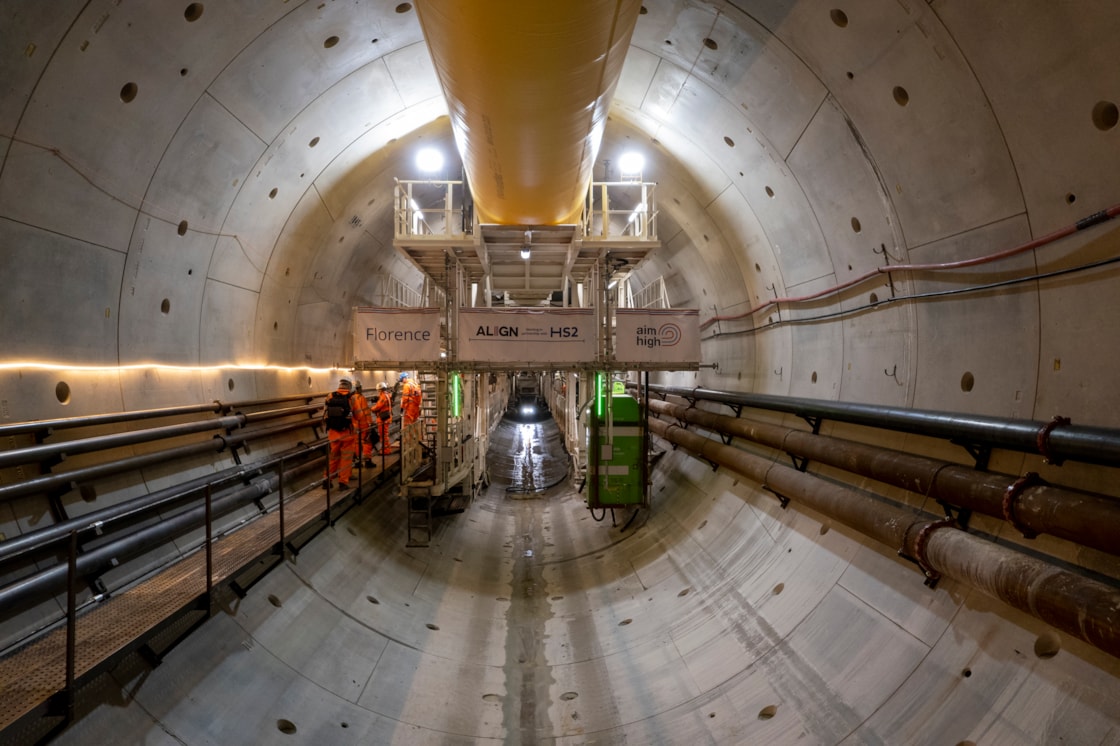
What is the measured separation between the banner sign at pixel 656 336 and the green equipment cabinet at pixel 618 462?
134 centimetres

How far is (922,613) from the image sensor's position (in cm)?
407

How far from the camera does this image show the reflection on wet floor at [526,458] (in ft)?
50.8

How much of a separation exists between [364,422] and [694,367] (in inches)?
213

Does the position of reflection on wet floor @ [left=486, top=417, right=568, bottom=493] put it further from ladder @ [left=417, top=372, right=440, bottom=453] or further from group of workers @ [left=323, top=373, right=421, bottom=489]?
group of workers @ [left=323, top=373, right=421, bottom=489]

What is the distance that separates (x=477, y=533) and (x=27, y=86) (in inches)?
350

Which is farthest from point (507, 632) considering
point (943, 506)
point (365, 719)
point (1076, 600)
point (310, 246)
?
point (310, 246)

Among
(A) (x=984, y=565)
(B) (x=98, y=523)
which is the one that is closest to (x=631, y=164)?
(A) (x=984, y=565)

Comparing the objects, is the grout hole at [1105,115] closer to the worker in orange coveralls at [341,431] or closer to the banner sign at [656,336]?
the banner sign at [656,336]

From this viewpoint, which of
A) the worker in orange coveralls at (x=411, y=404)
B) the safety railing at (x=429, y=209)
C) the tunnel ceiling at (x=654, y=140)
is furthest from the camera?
the worker in orange coveralls at (x=411, y=404)

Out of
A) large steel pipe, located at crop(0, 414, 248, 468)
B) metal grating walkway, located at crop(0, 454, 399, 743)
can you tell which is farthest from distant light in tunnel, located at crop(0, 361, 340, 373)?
metal grating walkway, located at crop(0, 454, 399, 743)

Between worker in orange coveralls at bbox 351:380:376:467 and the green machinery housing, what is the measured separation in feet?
12.4

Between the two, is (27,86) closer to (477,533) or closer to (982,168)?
(982,168)

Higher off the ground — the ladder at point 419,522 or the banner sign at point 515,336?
the banner sign at point 515,336

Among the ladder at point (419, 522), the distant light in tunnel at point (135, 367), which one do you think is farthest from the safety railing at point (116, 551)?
the ladder at point (419, 522)
